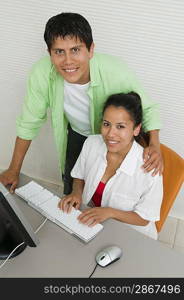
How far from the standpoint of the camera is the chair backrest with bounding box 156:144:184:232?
1268 millimetres

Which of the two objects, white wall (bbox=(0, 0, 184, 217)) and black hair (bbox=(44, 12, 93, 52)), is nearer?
black hair (bbox=(44, 12, 93, 52))

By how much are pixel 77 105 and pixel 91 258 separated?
707mm

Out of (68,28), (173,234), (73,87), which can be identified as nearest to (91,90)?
(73,87)

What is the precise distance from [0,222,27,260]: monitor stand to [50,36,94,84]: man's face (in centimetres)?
61

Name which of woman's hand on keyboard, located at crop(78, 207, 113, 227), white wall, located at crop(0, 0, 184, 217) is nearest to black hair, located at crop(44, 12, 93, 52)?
white wall, located at crop(0, 0, 184, 217)

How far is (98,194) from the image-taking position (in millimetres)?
1371

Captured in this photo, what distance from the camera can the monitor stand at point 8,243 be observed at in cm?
101

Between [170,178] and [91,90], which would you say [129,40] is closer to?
[91,90]

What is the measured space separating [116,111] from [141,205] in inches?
15.0

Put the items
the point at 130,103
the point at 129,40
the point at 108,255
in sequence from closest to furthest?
the point at 108,255 < the point at 130,103 < the point at 129,40

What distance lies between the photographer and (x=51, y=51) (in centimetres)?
118

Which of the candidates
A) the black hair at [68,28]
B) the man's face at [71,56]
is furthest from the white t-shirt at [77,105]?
the black hair at [68,28]

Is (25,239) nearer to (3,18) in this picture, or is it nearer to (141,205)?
(141,205)

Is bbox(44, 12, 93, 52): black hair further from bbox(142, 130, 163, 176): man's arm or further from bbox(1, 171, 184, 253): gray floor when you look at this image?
bbox(1, 171, 184, 253): gray floor
